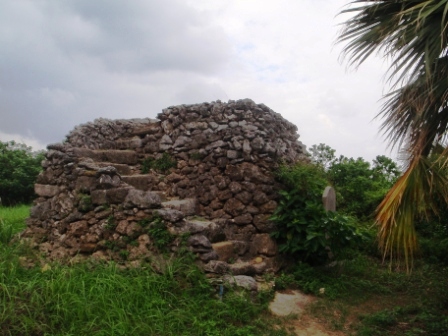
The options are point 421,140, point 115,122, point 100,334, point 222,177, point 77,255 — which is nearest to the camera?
point 100,334

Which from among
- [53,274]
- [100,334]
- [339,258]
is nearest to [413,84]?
[339,258]

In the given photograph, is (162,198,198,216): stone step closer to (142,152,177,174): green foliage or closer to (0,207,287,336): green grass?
(142,152,177,174): green foliage

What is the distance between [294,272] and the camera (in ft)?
20.9

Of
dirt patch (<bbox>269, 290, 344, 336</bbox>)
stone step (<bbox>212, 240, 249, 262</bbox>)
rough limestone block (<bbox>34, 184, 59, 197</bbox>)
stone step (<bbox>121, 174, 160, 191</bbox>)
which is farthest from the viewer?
stone step (<bbox>121, 174, 160, 191</bbox>)

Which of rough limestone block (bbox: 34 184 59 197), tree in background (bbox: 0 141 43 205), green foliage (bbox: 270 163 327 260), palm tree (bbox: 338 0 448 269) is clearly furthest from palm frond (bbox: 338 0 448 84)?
tree in background (bbox: 0 141 43 205)

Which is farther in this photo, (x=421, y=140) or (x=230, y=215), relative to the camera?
(x=230, y=215)

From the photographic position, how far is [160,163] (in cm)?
749

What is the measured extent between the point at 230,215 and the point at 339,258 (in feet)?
5.92

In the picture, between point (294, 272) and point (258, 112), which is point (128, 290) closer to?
point (294, 272)

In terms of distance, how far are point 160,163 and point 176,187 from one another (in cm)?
56

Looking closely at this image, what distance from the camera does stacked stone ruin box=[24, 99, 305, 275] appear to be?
18.5 ft

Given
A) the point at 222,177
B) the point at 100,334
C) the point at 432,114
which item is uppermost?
the point at 432,114

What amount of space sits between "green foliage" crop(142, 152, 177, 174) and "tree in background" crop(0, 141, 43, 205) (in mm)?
6699

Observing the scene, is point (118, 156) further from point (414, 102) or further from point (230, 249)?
point (414, 102)
